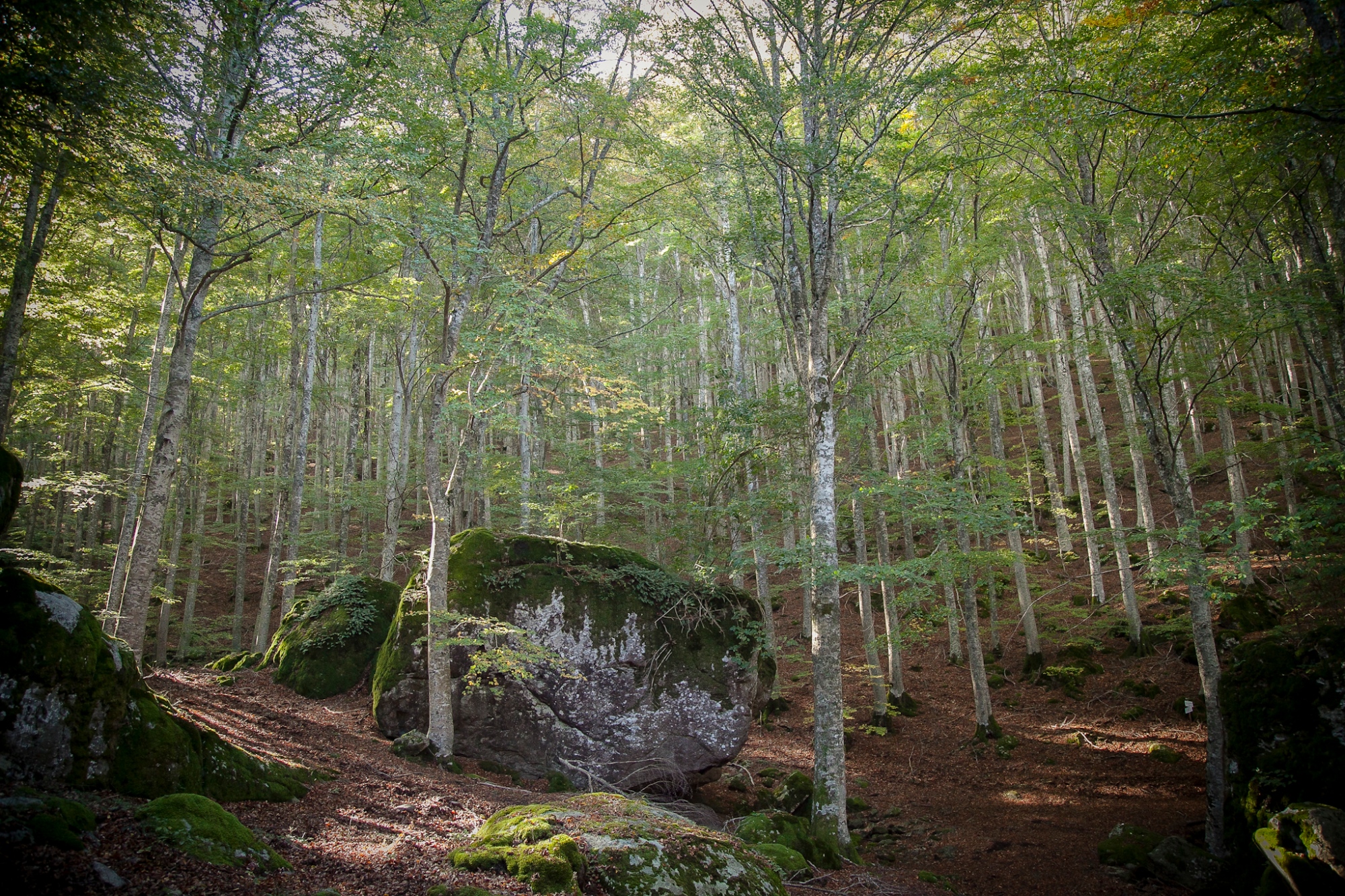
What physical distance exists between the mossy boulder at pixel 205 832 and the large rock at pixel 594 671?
4330mm

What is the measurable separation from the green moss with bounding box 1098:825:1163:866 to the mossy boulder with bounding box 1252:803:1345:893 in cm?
187

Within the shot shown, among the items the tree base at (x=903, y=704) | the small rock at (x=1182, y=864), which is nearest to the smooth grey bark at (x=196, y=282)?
the small rock at (x=1182, y=864)

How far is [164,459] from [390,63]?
19.2 feet

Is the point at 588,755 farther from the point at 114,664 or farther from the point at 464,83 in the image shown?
→ the point at 464,83

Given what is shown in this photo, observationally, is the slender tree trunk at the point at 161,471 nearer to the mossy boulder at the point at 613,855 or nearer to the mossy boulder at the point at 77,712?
the mossy boulder at the point at 77,712

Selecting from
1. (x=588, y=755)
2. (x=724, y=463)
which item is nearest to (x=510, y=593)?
(x=588, y=755)

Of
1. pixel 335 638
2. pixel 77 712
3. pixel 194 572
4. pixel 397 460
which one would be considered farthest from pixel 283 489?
pixel 77 712

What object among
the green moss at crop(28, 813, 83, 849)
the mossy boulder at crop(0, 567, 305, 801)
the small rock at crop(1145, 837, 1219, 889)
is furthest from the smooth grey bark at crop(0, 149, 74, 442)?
the small rock at crop(1145, 837, 1219, 889)

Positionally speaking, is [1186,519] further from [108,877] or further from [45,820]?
[45,820]

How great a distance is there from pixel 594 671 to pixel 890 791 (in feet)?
17.9

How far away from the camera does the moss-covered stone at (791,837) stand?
6.57m

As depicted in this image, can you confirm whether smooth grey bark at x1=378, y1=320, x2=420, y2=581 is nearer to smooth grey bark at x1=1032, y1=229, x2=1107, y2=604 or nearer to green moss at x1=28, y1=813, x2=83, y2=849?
green moss at x1=28, y1=813, x2=83, y2=849

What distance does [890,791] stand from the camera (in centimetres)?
998

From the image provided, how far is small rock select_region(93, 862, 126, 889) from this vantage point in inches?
106
